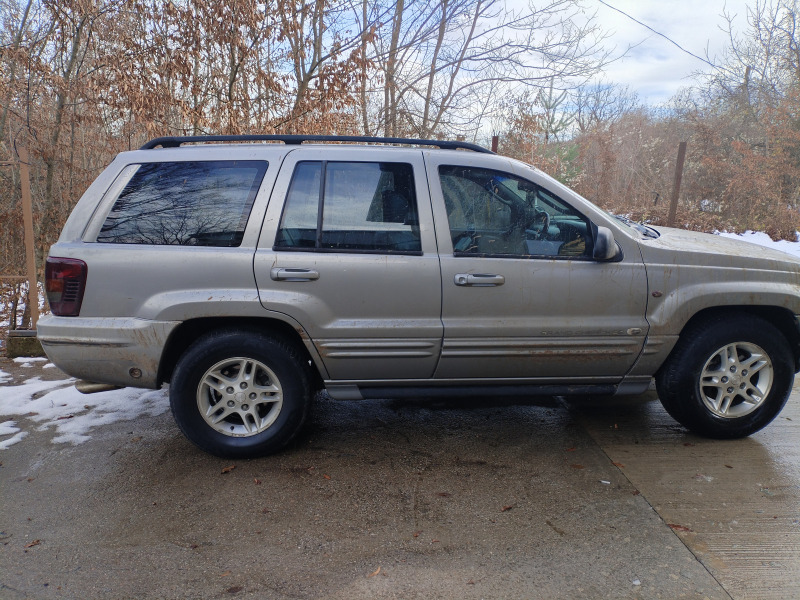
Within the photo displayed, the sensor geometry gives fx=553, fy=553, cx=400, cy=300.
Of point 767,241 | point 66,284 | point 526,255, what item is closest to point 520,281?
point 526,255

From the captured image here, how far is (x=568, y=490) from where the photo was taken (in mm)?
3088

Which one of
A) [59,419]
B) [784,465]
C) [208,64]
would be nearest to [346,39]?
[208,64]

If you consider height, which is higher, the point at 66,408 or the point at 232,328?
→ the point at 232,328

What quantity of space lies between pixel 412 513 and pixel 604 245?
1901 mm

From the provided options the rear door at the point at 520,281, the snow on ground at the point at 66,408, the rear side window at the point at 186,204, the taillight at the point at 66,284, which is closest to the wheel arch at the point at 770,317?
the rear door at the point at 520,281

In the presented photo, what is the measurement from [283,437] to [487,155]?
2.22 meters

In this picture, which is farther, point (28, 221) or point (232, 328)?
point (28, 221)

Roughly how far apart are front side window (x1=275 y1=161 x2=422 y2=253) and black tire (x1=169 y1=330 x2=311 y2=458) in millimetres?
669

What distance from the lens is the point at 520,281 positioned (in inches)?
134

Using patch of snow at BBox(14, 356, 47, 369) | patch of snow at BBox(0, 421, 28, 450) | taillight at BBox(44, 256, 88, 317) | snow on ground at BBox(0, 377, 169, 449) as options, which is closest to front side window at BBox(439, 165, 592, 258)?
taillight at BBox(44, 256, 88, 317)

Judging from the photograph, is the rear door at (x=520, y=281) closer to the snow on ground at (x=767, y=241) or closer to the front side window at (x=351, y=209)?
the front side window at (x=351, y=209)

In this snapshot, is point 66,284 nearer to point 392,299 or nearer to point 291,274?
point 291,274

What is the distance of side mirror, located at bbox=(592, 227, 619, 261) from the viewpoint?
332 cm

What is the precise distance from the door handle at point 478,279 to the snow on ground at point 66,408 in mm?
2572
